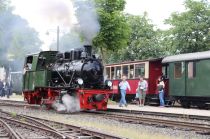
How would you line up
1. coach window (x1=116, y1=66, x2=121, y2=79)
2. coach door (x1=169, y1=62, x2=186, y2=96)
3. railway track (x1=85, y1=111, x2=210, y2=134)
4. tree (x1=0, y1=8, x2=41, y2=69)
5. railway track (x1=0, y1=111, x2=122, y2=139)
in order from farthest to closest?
tree (x1=0, y1=8, x2=41, y2=69) < coach window (x1=116, y1=66, x2=121, y2=79) < coach door (x1=169, y1=62, x2=186, y2=96) < railway track (x1=85, y1=111, x2=210, y2=134) < railway track (x1=0, y1=111, x2=122, y2=139)

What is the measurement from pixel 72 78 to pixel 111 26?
7.51 metres

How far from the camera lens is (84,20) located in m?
22.1

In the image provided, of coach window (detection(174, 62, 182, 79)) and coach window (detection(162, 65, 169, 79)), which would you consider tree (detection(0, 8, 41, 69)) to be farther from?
coach window (detection(174, 62, 182, 79))

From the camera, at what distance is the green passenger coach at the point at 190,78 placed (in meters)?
20.7

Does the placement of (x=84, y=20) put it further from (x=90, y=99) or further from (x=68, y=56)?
(x=90, y=99)

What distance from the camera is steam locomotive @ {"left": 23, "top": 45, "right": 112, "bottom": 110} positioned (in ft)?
63.4

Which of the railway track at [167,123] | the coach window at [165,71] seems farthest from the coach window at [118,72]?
the railway track at [167,123]

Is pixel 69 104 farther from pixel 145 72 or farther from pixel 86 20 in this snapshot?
pixel 145 72

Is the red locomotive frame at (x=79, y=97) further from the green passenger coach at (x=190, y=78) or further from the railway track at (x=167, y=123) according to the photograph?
the green passenger coach at (x=190, y=78)

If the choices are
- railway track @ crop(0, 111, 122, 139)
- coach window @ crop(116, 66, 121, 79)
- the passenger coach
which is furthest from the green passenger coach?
railway track @ crop(0, 111, 122, 139)

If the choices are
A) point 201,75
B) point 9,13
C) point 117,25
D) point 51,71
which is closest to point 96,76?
point 51,71

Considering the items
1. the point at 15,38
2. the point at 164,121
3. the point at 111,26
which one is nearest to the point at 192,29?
the point at 111,26

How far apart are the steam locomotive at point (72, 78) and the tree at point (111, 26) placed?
488cm

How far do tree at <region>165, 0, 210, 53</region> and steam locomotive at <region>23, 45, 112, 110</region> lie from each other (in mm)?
14361
